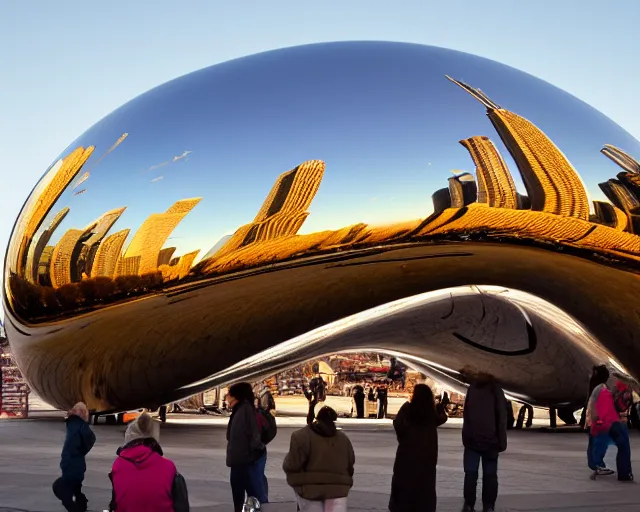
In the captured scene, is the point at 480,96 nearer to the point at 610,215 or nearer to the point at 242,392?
the point at 610,215

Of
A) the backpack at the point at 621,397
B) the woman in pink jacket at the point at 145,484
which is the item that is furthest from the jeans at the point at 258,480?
the backpack at the point at 621,397

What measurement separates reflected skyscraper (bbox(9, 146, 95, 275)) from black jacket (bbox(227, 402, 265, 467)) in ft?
8.77

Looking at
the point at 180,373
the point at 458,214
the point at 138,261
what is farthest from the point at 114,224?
the point at 458,214

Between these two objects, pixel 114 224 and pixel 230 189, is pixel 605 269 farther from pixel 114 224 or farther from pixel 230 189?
pixel 114 224

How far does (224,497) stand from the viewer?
6.96 m

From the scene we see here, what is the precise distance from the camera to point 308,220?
6.76 metres

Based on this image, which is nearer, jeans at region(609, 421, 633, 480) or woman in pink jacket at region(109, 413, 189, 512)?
woman in pink jacket at region(109, 413, 189, 512)

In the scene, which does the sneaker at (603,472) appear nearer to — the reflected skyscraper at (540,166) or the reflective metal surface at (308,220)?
the reflective metal surface at (308,220)

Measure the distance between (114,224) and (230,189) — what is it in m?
1.00

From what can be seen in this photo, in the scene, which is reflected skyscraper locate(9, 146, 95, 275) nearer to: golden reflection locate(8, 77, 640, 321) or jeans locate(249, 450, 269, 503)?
golden reflection locate(8, 77, 640, 321)

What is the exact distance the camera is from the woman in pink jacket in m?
3.54

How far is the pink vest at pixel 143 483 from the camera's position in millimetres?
3535

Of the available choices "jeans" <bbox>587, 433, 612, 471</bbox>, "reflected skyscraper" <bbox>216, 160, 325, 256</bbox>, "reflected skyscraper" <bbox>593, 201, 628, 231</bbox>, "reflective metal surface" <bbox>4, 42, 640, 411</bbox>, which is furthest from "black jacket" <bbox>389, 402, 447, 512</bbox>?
"jeans" <bbox>587, 433, 612, 471</bbox>

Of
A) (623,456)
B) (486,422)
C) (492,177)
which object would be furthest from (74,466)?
(623,456)
